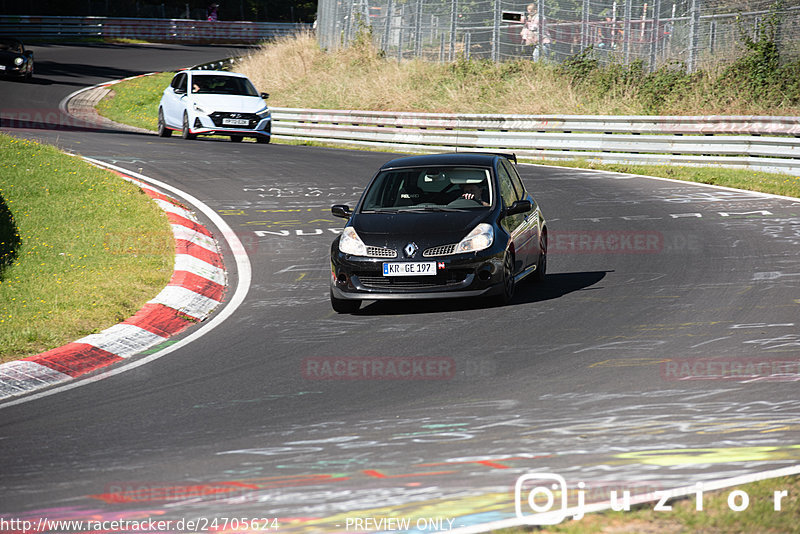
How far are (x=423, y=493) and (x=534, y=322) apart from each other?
4.53m

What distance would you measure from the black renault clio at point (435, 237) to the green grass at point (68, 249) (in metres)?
2.32

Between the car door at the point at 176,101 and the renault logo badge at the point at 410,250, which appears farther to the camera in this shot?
the car door at the point at 176,101

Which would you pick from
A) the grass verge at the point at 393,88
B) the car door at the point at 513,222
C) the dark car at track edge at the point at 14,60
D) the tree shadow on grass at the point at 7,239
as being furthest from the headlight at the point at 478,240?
the dark car at track edge at the point at 14,60

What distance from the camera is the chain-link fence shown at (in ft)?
89.6

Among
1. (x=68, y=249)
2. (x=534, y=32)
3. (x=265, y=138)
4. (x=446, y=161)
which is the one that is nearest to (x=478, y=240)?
(x=446, y=161)

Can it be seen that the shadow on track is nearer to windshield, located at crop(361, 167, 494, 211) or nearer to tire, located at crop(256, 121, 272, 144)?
windshield, located at crop(361, 167, 494, 211)

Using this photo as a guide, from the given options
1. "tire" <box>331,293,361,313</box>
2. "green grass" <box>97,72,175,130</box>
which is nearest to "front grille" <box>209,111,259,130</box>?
"green grass" <box>97,72,175,130</box>

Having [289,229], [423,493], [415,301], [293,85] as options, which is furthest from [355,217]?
[293,85]

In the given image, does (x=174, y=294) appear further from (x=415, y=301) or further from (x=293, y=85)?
(x=293, y=85)

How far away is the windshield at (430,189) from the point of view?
1091 centimetres

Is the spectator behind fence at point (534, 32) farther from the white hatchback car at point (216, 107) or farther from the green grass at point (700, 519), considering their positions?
the green grass at point (700, 519)

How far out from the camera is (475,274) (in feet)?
32.8

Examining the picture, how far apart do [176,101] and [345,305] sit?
18191 millimetres

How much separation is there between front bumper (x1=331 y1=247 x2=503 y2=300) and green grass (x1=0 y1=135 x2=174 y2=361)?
89.0 inches
